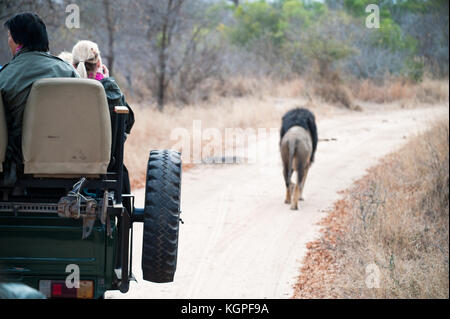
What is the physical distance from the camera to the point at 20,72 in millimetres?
3746

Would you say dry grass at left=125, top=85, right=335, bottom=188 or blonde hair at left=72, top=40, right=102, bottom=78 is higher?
blonde hair at left=72, top=40, right=102, bottom=78

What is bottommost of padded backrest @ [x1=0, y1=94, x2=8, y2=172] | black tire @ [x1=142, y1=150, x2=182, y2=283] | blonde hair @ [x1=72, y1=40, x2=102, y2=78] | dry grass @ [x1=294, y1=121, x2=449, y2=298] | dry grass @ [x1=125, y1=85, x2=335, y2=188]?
dry grass @ [x1=294, y1=121, x2=449, y2=298]

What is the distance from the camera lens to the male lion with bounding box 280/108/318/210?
9258 millimetres

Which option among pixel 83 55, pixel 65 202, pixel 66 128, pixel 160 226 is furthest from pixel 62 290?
pixel 83 55

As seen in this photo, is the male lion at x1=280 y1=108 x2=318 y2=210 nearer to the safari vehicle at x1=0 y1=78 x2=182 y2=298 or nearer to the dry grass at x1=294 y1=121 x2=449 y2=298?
the dry grass at x1=294 y1=121 x2=449 y2=298

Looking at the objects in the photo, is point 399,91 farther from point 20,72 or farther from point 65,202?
point 65,202

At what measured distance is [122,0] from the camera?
15.8 metres

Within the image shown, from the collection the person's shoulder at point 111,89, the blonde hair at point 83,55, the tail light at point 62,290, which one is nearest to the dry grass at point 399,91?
the blonde hair at point 83,55

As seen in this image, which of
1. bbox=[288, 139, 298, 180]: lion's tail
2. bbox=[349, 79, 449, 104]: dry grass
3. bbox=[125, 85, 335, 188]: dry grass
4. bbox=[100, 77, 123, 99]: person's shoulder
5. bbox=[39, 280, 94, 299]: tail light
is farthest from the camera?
bbox=[349, 79, 449, 104]: dry grass

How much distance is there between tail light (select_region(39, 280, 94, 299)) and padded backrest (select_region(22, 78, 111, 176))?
599 millimetres

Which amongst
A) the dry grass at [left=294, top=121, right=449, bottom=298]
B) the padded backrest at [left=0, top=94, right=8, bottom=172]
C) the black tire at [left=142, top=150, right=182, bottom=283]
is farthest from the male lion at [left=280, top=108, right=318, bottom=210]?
the padded backrest at [left=0, top=94, right=8, bottom=172]

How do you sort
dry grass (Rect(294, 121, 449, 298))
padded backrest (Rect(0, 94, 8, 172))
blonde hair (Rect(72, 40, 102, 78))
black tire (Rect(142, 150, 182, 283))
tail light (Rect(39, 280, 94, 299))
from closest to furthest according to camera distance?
1. padded backrest (Rect(0, 94, 8, 172))
2. tail light (Rect(39, 280, 94, 299))
3. black tire (Rect(142, 150, 182, 283))
4. blonde hair (Rect(72, 40, 102, 78))
5. dry grass (Rect(294, 121, 449, 298))

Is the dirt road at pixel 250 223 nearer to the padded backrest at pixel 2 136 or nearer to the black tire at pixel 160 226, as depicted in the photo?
the black tire at pixel 160 226

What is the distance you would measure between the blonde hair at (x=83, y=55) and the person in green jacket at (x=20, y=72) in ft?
2.49
